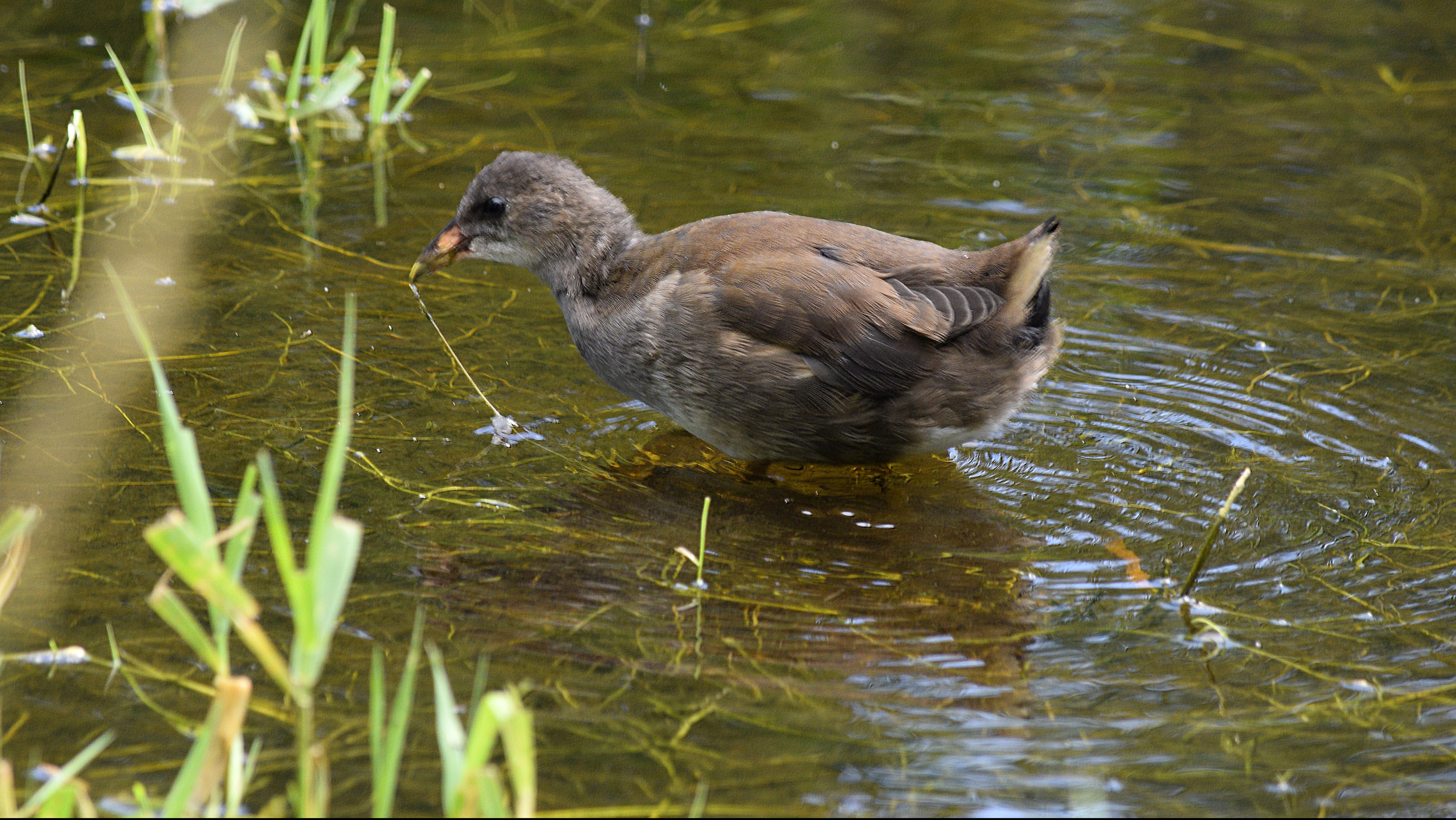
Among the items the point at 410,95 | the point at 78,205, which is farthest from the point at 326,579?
the point at 410,95

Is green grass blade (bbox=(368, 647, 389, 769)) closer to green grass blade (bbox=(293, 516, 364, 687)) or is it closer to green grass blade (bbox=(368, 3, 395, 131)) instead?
green grass blade (bbox=(293, 516, 364, 687))

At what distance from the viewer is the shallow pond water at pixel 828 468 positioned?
3066 mm

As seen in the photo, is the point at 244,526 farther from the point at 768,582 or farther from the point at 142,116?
the point at 142,116

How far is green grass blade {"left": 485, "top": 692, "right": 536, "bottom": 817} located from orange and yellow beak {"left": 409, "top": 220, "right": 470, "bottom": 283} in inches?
109

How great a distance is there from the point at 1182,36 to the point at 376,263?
546 cm

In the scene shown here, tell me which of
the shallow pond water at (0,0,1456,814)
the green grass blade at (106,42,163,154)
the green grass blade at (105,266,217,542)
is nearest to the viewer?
the green grass blade at (105,266,217,542)

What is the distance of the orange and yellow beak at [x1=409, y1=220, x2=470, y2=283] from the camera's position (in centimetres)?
499

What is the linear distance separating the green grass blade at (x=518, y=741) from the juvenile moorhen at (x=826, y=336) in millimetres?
2003

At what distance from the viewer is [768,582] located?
3.86m

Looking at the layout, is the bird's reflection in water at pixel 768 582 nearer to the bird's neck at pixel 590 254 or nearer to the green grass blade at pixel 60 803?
the bird's neck at pixel 590 254

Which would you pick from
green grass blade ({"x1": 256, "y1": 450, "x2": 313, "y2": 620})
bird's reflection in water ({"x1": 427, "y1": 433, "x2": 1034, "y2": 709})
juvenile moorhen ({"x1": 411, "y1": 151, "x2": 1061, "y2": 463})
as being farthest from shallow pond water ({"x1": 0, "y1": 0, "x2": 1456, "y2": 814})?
green grass blade ({"x1": 256, "y1": 450, "x2": 313, "y2": 620})

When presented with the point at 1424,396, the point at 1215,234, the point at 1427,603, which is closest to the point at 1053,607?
the point at 1427,603

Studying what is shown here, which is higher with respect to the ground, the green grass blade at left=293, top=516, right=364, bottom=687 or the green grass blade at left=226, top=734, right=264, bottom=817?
the green grass blade at left=293, top=516, right=364, bottom=687

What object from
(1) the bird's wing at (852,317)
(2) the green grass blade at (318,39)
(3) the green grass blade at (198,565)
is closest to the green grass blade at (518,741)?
(3) the green grass blade at (198,565)
